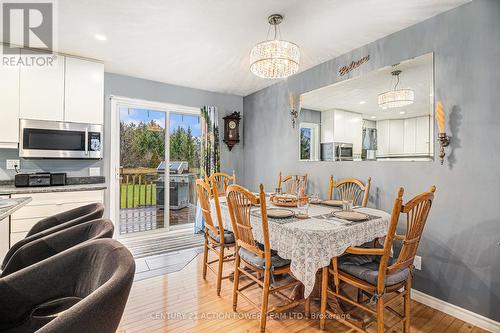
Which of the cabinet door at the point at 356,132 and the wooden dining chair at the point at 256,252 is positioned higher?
the cabinet door at the point at 356,132

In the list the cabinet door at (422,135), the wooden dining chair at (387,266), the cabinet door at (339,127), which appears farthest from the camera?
the cabinet door at (339,127)

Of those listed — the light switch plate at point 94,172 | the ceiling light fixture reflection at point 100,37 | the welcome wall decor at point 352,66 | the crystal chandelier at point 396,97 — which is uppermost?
the ceiling light fixture reflection at point 100,37

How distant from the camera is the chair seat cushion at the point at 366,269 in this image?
1646 mm

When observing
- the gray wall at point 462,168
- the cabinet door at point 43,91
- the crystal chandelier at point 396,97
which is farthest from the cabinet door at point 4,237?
the crystal chandelier at point 396,97

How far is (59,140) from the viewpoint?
3137mm

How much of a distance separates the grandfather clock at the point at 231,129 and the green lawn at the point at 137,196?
1.56m

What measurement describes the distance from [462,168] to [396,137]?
612 mm

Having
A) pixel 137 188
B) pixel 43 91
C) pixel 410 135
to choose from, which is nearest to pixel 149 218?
pixel 137 188

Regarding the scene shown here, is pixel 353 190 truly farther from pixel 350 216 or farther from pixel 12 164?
pixel 12 164

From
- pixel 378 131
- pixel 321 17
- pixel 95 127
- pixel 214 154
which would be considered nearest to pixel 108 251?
pixel 321 17

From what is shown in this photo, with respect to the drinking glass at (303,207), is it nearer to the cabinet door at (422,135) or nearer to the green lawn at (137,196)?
the cabinet door at (422,135)

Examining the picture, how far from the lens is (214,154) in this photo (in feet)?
15.1

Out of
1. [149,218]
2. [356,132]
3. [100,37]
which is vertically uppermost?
[100,37]

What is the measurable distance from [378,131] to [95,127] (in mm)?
3458
